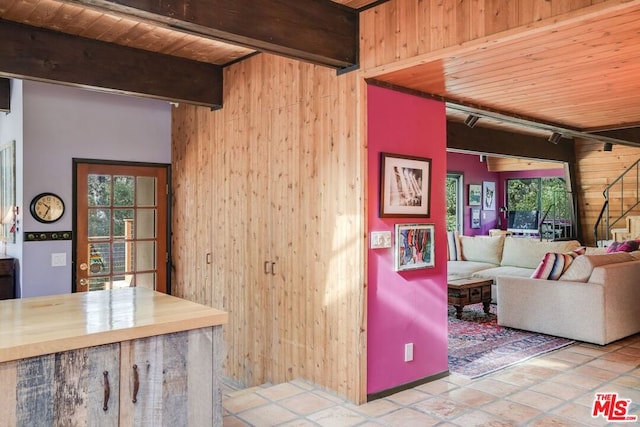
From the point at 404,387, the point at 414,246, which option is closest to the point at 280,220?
the point at 414,246

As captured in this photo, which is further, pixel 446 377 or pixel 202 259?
pixel 202 259

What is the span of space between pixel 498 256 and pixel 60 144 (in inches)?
253

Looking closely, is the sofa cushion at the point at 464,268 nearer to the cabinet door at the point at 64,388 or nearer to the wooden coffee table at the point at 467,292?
the wooden coffee table at the point at 467,292

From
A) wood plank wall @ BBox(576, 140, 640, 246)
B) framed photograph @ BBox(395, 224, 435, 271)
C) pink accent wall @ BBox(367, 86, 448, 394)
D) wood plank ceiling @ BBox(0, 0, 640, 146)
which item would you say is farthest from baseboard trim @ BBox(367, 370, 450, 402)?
wood plank wall @ BBox(576, 140, 640, 246)

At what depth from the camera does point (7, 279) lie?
15.6ft

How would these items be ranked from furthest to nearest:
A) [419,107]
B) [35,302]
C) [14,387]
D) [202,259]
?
[202,259] → [419,107] → [35,302] → [14,387]

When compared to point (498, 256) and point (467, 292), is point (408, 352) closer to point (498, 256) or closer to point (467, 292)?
point (467, 292)

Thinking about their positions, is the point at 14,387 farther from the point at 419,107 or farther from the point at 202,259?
the point at 202,259

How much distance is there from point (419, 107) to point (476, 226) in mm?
8671

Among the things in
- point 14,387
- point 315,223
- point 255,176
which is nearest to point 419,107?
point 315,223

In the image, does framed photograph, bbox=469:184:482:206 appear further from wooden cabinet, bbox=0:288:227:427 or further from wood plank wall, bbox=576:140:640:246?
wooden cabinet, bbox=0:288:227:427

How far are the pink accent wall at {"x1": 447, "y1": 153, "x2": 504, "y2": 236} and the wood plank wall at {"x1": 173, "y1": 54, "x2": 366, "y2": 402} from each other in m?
7.13

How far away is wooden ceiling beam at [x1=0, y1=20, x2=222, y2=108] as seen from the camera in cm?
370

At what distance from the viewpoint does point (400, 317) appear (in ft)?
12.2
